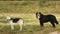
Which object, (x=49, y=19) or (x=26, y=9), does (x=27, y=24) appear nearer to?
(x=49, y=19)

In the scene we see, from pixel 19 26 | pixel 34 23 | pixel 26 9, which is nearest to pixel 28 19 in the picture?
pixel 34 23

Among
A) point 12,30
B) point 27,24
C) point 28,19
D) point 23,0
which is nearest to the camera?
point 12,30

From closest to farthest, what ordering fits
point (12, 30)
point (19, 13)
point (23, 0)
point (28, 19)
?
point (12, 30), point (28, 19), point (19, 13), point (23, 0)

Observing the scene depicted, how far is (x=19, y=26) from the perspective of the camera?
11742mm

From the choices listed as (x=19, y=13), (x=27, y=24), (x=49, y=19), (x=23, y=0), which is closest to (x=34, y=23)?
(x=27, y=24)

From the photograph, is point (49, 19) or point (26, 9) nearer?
point (49, 19)

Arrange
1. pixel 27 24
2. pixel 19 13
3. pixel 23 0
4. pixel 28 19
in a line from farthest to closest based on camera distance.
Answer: pixel 23 0, pixel 19 13, pixel 28 19, pixel 27 24

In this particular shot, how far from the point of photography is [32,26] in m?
11.9

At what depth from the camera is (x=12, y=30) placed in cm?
1126

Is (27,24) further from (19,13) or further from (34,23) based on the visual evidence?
(19,13)

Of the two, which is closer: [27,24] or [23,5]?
[27,24]

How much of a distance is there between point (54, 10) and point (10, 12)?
2777 mm

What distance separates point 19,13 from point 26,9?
685 mm

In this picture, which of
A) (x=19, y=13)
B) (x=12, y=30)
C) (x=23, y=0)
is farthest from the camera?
(x=23, y=0)
